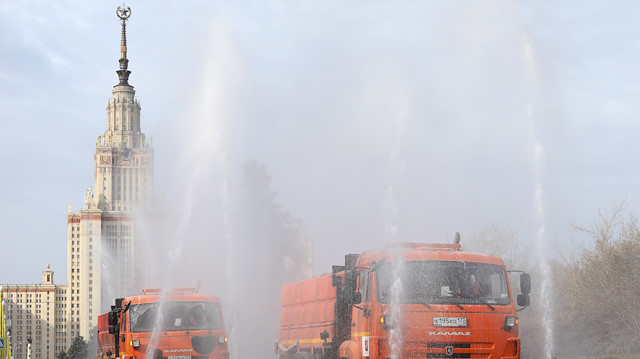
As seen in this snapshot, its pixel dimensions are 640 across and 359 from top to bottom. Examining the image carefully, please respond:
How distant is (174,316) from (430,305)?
10570 millimetres

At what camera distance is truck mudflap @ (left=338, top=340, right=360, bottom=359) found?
22.6 metres

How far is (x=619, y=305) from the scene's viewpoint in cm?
3569

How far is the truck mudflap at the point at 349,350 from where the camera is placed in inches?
891

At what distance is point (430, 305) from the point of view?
21.8m

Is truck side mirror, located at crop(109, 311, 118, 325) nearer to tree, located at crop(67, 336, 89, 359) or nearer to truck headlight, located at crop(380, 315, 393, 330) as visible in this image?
truck headlight, located at crop(380, 315, 393, 330)

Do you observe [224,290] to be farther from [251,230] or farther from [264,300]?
[251,230]

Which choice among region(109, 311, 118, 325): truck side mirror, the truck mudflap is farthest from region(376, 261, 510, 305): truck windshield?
region(109, 311, 118, 325): truck side mirror

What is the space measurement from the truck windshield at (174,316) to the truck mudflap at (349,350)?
6.65m

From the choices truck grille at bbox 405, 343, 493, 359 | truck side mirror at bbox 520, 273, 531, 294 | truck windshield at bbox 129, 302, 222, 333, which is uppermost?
truck side mirror at bbox 520, 273, 531, 294

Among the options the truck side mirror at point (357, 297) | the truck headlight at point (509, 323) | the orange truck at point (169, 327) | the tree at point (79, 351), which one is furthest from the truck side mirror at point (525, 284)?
the tree at point (79, 351)

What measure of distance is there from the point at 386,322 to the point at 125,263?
156668 millimetres

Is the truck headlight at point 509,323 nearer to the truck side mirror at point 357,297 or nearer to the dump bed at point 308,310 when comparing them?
the truck side mirror at point 357,297

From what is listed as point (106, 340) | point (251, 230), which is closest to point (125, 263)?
point (251, 230)

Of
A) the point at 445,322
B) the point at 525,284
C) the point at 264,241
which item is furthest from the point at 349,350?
the point at 264,241
